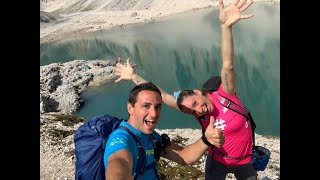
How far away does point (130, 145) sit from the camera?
4.30 metres

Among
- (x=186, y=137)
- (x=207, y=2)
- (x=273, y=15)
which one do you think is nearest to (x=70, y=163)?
(x=186, y=137)

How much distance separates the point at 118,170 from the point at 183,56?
5460 cm

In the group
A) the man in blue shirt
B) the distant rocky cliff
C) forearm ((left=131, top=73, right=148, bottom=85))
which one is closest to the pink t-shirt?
the man in blue shirt

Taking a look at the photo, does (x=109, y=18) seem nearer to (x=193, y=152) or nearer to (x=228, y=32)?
(x=228, y=32)

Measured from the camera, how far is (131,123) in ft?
15.1

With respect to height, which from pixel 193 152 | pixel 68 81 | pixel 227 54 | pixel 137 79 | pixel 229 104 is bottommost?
pixel 68 81

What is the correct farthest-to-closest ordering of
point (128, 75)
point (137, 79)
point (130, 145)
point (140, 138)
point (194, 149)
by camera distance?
1. point (128, 75)
2. point (137, 79)
3. point (194, 149)
4. point (140, 138)
5. point (130, 145)

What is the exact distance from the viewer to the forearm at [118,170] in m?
3.96

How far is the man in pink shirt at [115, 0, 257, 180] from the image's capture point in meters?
5.36

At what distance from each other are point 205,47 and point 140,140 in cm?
5702

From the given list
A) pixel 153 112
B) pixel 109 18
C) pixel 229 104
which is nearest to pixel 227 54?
pixel 229 104
